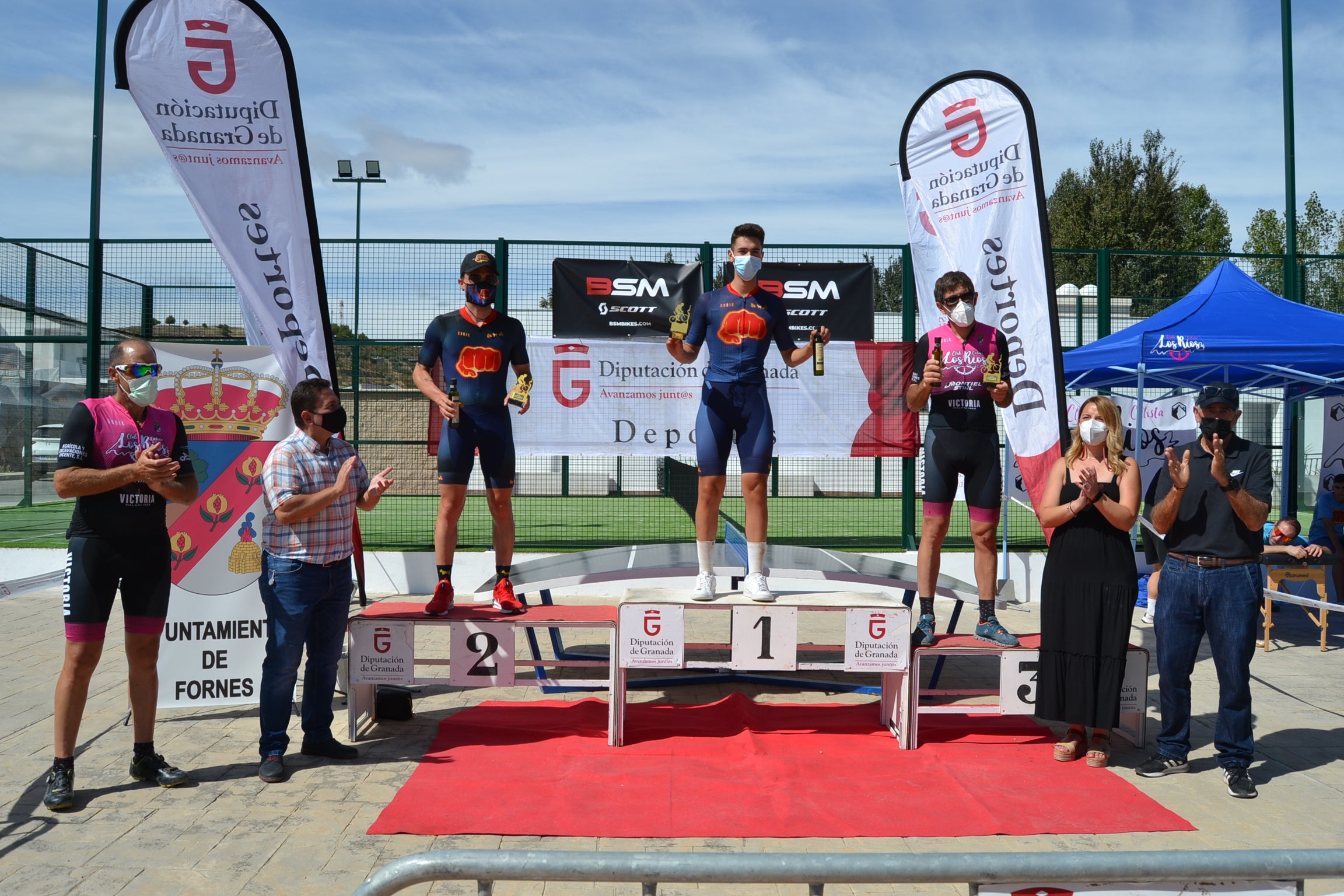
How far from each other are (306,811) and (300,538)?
4.01 feet

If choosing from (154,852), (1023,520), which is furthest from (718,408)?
(1023,520)

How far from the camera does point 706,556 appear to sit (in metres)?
5.58

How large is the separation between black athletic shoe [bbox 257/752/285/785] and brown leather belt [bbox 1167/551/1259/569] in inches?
172

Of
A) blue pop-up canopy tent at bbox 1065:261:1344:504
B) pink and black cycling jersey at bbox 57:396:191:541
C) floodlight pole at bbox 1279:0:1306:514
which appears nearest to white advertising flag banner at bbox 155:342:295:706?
pink and black cycling jersey at bbox 57:396:191:541

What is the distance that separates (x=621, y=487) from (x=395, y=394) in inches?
104

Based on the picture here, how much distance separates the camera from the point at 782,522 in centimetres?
1346

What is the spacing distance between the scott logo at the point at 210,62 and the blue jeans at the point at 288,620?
275cm

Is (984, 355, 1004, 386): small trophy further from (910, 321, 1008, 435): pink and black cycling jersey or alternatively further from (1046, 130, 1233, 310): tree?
(1046, 130, 1233, 310): tree

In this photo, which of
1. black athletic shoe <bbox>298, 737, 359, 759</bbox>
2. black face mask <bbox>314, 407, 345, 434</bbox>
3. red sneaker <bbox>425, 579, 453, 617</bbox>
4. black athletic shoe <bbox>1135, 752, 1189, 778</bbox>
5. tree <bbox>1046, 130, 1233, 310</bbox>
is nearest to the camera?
black face mask <bbox>314, 407, 345, 434</bbox>

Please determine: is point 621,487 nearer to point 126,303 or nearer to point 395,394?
point 395,394

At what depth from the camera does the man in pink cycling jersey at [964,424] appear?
216 inches

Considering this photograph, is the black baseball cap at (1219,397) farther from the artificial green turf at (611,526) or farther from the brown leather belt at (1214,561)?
the artificial green turf at (611,526)

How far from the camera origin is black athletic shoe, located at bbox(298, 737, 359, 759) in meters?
4.98

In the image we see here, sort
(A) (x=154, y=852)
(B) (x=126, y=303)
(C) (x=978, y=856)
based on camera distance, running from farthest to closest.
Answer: (B) (x=126, y=303)
(A) (x=154, y=852)
(C) (x=978, y=856)
